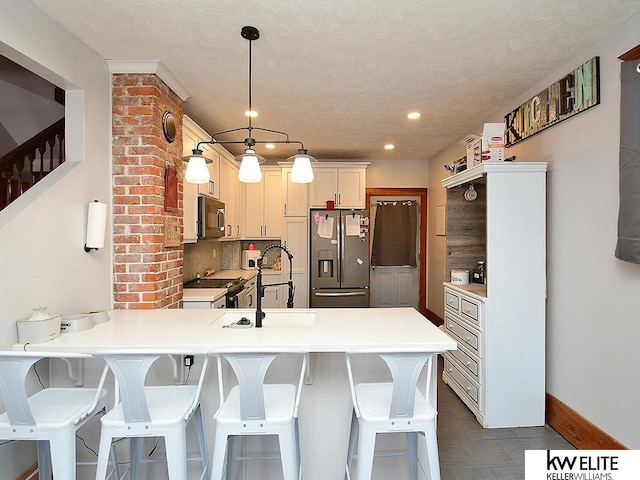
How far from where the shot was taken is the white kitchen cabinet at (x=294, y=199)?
520 centimetres

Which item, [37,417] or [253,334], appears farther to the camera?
[253,334]

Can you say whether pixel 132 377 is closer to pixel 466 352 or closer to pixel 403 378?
pixel 403 378

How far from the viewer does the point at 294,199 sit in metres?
5.21

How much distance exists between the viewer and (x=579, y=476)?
6.02 ft

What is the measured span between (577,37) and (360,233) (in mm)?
3193

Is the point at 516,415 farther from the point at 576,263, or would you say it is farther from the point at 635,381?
the point at 576,263

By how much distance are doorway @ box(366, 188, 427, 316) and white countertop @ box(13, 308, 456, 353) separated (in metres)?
3.51

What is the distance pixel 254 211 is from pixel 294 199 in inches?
23.8

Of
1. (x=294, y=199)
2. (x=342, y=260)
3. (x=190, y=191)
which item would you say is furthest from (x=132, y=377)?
(x=294, y=199)

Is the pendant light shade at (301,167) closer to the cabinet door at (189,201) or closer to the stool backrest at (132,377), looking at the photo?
the stool backrest at (132,377)

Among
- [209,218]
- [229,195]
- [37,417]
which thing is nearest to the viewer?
[37,417]

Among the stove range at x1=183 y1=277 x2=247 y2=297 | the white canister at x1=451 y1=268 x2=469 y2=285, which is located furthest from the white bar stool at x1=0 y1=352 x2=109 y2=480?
the white canister at x1=451 y1=268 x2=469 y2=285

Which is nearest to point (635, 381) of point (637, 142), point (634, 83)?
point (637, 142)

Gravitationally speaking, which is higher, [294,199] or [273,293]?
[294,199]
